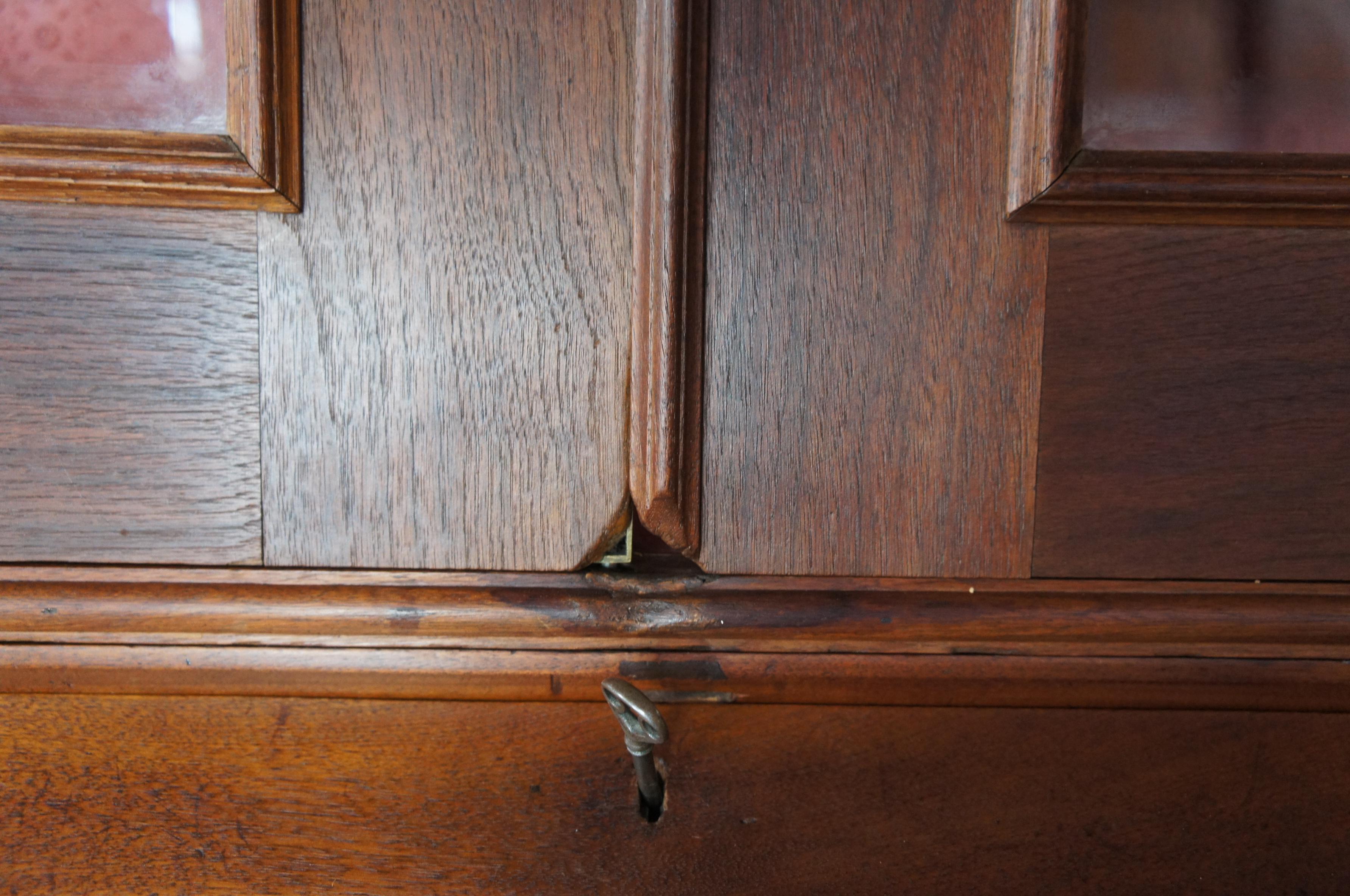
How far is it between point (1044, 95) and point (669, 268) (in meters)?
0.16

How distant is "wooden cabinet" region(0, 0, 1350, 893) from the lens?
0.29 metres

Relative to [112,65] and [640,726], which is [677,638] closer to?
[640,726]

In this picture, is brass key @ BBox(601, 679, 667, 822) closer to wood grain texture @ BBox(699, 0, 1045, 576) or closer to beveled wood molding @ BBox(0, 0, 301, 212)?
wood grain texture @ BBox(699, 0, 1045, 576)

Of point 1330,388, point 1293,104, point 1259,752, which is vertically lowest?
point 1259,752

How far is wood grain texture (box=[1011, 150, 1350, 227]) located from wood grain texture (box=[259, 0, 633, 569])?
177mm

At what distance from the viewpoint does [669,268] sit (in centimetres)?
29

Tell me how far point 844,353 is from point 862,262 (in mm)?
36

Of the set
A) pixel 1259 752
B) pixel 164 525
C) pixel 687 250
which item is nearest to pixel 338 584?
pixel 164 525

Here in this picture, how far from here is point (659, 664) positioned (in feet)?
0.97

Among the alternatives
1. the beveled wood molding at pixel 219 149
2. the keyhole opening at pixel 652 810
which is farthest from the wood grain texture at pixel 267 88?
the keyhole opening at pixel 652 810

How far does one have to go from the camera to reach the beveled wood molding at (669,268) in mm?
282

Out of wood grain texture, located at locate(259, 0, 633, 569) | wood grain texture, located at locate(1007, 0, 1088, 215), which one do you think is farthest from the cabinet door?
wood grain texture, located at locate(1007, 0, 1088, 215)

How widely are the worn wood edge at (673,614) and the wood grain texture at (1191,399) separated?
2 cm

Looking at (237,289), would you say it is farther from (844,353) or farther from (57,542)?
(844,353)
